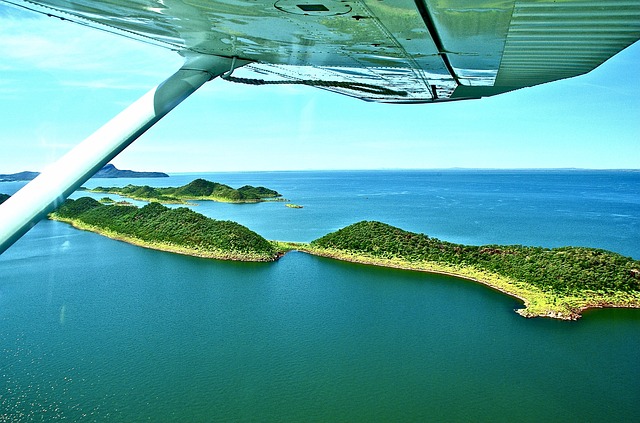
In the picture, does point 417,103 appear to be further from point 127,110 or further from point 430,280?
point 430,280

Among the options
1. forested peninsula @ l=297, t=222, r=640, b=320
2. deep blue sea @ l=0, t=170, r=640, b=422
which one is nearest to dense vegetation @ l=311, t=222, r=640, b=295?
forested peninsula @ l=297, t=222, r=640, b=320

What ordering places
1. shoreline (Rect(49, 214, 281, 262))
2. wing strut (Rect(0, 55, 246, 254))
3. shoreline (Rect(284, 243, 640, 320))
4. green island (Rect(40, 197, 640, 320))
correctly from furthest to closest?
shoreline (Rect(49, 214, 281, 262))
green island (Rect(40, 197, 640, 320))
shoreline (Rect(284, 243, 640, 320))
wing strut (Rect(0, 55, 246, 254))

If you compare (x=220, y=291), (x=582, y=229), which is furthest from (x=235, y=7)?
(x=582, y=229)

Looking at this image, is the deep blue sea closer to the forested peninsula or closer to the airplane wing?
the forested peninsula

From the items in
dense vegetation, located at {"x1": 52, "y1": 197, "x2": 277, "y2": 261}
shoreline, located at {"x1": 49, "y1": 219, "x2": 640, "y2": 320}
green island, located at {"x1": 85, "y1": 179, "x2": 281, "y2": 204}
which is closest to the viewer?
shoreline, located at {"x1": 49, "y1": 219, "x2": 640, "y2": 320}

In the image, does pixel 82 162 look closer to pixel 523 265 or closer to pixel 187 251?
pixel 523 265

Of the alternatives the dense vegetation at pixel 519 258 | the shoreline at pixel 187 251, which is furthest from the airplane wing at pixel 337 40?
the shoreline at pixel 187 251
